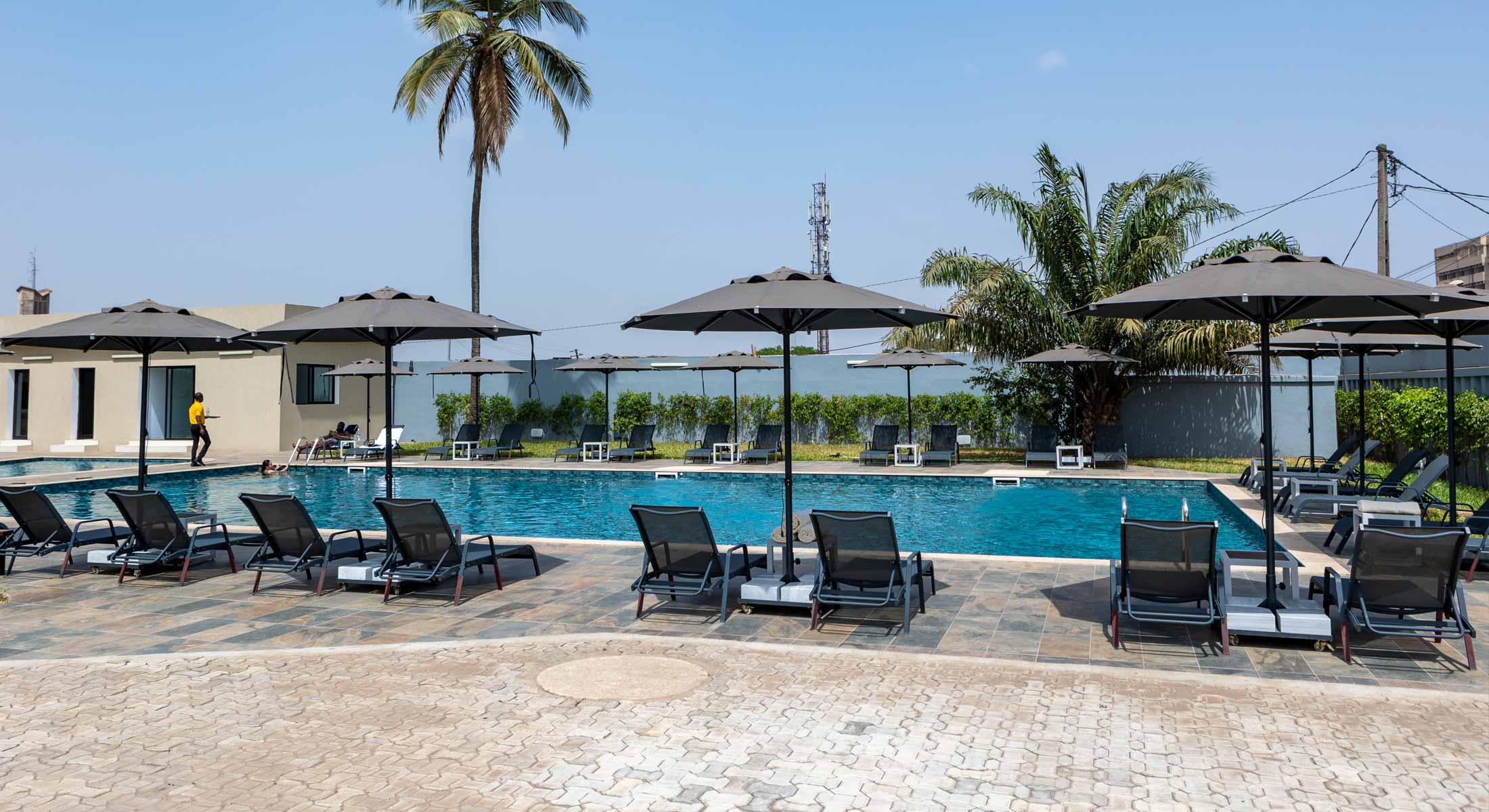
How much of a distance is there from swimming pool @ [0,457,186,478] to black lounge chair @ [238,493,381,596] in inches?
615

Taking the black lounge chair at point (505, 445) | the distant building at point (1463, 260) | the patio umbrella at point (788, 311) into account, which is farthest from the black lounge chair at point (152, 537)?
the distant building at point (1463, 260)

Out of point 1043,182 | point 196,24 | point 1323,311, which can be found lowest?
point 1323,311

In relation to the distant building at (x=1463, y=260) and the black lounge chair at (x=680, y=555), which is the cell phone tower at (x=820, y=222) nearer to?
the black lounge chair at (x=680, y=555)

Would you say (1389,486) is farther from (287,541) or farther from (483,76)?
(483,76)

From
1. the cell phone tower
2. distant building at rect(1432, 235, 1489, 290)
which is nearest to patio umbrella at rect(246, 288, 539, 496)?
the cell phone tower

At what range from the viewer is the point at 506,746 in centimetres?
424

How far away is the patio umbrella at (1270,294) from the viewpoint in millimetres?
5457

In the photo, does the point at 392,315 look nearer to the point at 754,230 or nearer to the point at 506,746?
the point at 506,746

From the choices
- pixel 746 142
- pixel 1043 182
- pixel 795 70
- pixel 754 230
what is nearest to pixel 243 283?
pixel 754 230

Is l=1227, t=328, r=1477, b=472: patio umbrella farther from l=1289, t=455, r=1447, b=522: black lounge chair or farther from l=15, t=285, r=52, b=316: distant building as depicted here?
l=15, t=285, r=52, b=316: distant building

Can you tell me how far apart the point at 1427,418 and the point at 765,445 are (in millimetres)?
12114

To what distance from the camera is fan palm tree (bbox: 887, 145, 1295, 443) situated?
58.7ft

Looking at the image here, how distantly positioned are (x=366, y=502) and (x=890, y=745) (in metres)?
13.3

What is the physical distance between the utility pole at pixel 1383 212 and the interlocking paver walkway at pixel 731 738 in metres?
17.3
